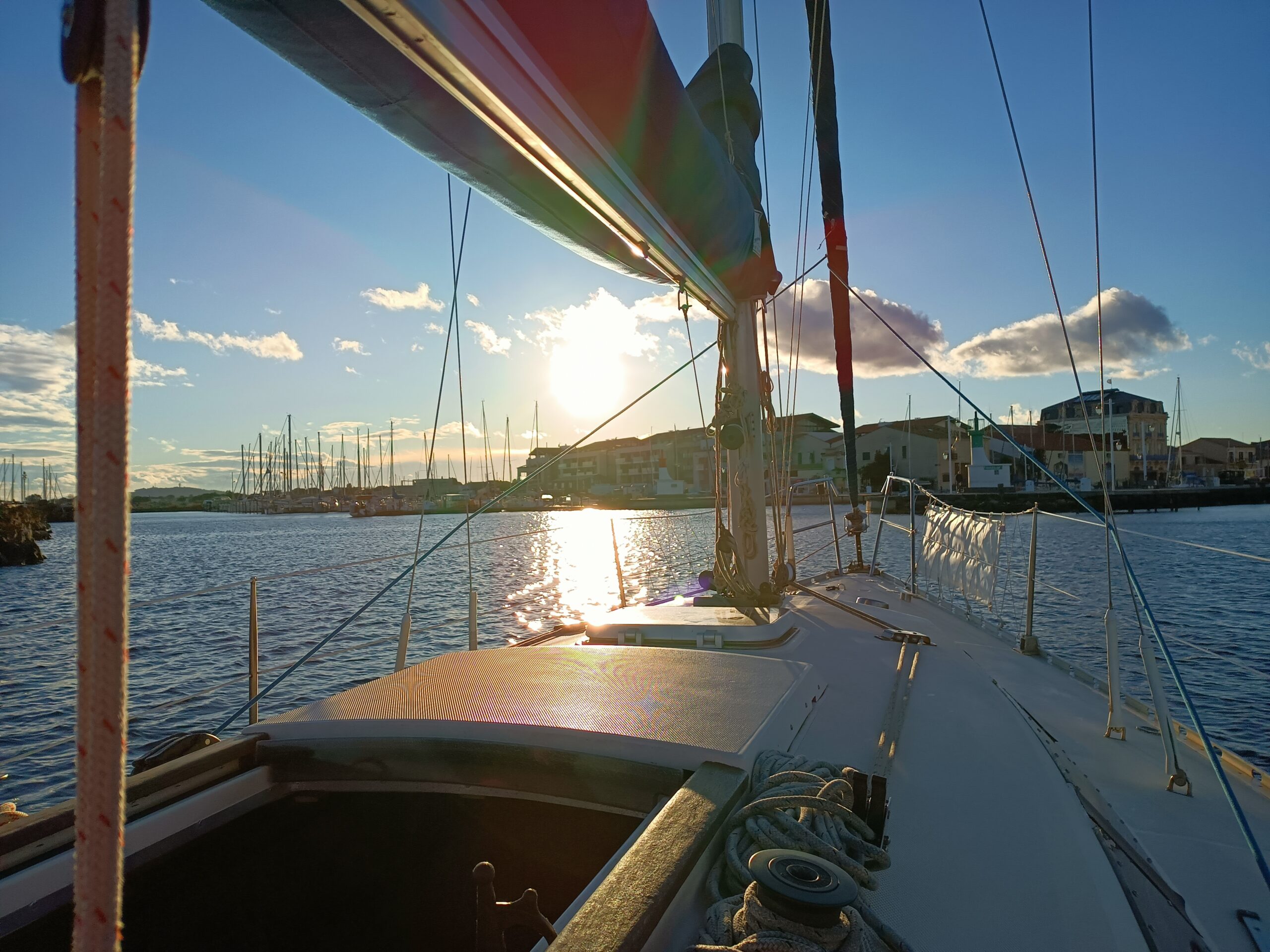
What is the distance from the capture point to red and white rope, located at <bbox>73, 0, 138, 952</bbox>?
1.43 ft

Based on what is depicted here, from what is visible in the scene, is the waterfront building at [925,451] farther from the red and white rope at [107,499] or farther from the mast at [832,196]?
the red and white rope at [107,499]

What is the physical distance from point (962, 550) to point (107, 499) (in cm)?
483

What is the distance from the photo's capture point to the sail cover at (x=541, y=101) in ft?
3.76

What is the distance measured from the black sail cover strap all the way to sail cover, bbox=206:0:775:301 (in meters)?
2.49

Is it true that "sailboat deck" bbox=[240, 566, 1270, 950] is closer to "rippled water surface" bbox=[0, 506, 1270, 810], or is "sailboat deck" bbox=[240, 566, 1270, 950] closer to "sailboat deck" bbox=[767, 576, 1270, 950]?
"sailboat deck" bbox=[767, 576, 1270, 950]

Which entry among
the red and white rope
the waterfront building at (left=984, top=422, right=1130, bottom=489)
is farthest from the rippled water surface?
the waterfront building at (left=984, top=422, right=1130, bottom=489)

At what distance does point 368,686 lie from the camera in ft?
6.48

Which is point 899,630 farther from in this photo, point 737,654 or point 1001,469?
point 1001,469

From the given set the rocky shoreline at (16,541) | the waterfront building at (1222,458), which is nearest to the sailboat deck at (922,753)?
the rocky shoreline at (16,541)

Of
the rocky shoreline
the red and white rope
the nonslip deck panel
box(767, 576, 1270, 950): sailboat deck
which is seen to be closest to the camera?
the red and white rope

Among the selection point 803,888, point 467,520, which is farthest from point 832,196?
point 803,888

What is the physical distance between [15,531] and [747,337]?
3126cm

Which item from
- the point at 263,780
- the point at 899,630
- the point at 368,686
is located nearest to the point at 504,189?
the point at 368,686

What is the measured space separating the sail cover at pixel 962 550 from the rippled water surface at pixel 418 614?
0.24 metres
